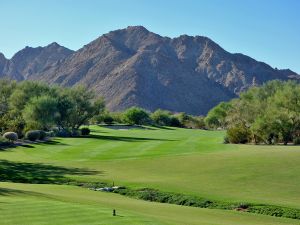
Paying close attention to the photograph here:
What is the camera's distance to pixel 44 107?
3676 inches

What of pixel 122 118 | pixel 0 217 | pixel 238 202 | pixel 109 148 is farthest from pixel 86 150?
pixel 122 118

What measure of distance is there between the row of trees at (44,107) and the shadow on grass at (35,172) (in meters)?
36.8

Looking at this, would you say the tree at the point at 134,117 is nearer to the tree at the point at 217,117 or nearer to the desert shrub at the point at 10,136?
the tree at the point at 217,117

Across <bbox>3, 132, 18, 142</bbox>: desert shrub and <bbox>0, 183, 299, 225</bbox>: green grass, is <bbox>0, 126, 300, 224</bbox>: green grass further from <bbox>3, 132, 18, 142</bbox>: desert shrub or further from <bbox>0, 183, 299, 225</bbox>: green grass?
<bbox>3, 132, 18, 142</bbox>: desert shrub

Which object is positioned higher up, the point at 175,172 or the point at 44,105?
the point at 44,105

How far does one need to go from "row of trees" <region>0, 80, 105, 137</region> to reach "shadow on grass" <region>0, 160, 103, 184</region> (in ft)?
121

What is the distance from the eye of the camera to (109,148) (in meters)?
69.9

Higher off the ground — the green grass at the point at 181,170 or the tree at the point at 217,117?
the tree at the point at 217,117

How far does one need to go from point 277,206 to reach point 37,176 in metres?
23.2

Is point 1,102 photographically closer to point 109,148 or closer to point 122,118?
point 122,118

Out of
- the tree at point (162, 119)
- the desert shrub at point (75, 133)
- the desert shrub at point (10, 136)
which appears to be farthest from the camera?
the tree at point (162, 119)

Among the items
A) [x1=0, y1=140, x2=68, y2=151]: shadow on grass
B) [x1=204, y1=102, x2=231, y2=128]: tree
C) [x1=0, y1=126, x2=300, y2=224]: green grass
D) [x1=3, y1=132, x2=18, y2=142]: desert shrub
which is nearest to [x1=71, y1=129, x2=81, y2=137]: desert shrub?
[x1=0, y1=140, x2=68, y2=151]: shadow on grass

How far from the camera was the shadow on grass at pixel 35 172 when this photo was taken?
42469mm

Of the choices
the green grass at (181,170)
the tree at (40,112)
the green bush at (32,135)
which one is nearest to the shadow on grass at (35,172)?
the green grass at (181,170)
